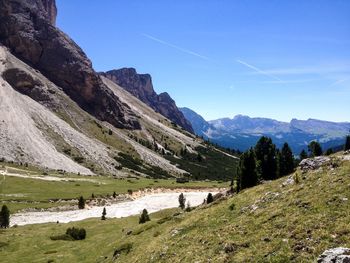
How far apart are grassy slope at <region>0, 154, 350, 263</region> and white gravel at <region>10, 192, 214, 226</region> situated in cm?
3579

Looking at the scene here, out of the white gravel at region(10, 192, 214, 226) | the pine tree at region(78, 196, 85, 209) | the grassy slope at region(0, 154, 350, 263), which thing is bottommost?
the white gravel at region(10, 192, 214, 226)

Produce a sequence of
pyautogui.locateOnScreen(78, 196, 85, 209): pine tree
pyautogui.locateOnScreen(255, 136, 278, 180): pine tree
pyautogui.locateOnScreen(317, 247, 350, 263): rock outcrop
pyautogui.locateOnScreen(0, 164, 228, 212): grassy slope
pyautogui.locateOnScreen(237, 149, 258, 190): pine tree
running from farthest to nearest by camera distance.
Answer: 1. pyautogui.locateOnScreen(78, 196, 85, 209): pine tree
2. pyautogui.locateOnScreen(0, 164, 228, 212): grassy slope
3. pyautogui.locateOnScreen(255, 136, 278, 180): pine tree
4. pyautogui.locateOnScreen(237, 149, 258, 190): pine tree
5. pyautogui.locateOnScreen(317, 247, 350, 263): rock outcrop

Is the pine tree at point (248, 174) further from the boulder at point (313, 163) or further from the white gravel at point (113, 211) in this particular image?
the white gravel at point (113, 211)

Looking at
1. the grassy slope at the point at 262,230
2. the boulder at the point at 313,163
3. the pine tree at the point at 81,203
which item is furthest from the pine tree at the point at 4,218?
the boulder at the point at 313,163

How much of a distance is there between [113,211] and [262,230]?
7494 centimetres

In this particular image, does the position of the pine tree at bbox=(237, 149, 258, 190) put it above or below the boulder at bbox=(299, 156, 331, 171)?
below

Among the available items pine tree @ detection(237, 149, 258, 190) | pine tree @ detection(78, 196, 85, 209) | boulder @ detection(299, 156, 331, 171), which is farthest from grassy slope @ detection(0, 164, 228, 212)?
boulder @ detection(299, 156, 331, 171)

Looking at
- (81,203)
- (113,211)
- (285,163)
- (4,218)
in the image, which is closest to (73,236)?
(4,218)

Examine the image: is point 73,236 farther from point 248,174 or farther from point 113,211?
point 113,211

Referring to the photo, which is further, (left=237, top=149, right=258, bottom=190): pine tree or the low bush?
the low bush

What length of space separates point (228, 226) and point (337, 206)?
28.1 ft

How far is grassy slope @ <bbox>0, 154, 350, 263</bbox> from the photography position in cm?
2159

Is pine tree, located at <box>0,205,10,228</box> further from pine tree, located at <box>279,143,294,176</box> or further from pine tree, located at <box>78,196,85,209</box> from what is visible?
pine tree, located at <box>279,143,294,176</box>

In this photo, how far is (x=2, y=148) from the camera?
16650cm
